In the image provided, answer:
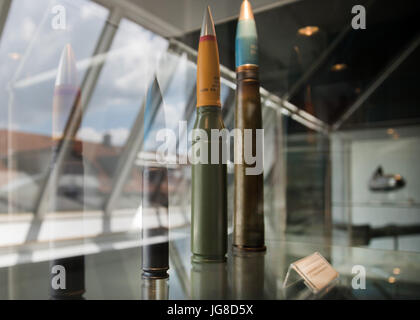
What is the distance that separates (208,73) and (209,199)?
0.18 meters

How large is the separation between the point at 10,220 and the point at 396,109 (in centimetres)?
279

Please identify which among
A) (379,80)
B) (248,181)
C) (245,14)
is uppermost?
(379,80)

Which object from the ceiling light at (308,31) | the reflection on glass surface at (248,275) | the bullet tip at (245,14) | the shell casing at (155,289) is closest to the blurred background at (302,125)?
the ceiling light at (308,31)

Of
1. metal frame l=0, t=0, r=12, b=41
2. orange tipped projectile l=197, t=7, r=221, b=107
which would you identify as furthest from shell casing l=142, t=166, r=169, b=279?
metal frame l=0, t=0, r=12, b=41

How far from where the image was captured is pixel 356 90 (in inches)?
92.8

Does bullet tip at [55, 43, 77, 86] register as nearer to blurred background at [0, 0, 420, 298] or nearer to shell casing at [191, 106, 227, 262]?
shell casing at [191, 106, 227, 262]

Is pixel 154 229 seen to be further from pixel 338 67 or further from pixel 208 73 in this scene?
pixel 338 67

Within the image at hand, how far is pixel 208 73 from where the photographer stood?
1.60 ft

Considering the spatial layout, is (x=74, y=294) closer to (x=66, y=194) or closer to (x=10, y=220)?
(x=66, y=194)

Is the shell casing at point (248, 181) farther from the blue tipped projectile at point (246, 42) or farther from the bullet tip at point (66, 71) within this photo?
the bullet tip at point (66, 71)

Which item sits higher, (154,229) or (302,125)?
(302,125)

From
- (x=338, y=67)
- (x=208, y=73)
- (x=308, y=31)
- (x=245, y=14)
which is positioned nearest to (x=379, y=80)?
(x=338, y=67)

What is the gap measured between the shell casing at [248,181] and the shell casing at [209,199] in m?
0.06

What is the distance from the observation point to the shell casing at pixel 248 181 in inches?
21.1
